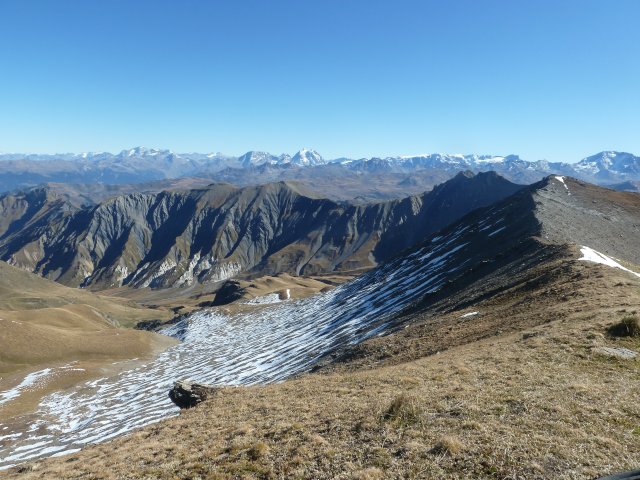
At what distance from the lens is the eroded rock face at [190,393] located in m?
29.4

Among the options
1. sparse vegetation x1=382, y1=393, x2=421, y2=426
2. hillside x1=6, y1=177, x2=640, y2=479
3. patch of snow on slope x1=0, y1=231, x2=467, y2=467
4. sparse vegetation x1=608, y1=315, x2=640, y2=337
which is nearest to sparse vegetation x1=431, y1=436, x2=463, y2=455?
hillside x1=6, y1=177, x2=640, y2=479

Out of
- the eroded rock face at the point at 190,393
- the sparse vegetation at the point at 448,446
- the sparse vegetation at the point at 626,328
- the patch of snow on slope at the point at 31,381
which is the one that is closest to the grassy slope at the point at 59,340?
the patch of snow on slope at the point at 31,381

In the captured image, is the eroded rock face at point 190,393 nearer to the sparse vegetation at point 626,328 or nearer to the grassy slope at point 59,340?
the sparse vegetation at point 626,328

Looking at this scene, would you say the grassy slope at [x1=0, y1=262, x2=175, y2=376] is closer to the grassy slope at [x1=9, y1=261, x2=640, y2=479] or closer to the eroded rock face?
the eroded rock face

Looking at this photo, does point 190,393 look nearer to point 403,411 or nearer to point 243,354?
point 403,411

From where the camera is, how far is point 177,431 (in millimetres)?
21734

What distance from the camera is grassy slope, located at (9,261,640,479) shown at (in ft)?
43.8

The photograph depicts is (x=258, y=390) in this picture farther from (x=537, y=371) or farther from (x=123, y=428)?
(x=123, y=428)

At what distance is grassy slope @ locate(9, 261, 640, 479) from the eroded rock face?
1754 mm

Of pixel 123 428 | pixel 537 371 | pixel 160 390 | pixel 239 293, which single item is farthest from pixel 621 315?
pixel 239 293

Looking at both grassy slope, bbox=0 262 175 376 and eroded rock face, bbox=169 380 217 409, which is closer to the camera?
eroded rock face, bbox=169 380 217 409

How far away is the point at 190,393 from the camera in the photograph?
30.3 m

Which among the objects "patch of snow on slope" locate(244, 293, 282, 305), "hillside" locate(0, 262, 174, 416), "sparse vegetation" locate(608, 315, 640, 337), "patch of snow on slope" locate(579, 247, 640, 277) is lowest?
"patch of snow on slope" locate(244, 293, 282, 305)

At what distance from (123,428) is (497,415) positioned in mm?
49085
